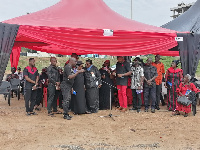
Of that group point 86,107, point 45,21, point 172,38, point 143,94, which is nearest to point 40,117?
point 86,107

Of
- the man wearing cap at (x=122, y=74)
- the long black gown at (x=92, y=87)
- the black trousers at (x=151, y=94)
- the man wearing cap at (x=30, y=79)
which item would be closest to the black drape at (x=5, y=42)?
the man wearing cap at (x=30, y=79)

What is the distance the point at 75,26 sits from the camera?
6148 millimetres

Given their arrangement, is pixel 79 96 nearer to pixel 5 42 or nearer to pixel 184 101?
pixel 5 42

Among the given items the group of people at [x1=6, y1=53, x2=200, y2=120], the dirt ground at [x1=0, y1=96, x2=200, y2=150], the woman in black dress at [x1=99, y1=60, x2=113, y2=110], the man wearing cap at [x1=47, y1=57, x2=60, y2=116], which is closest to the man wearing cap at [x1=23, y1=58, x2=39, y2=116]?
the group of people at [x1=6, y1=53, x2=200, y2=120]

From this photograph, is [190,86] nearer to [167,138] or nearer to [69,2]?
[167,138]

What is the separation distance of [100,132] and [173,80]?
3.15 metres

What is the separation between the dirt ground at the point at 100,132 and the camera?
4387 mm

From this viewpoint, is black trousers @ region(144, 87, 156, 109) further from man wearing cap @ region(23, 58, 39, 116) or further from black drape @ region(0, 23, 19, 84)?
black drape @ region(0, 23, 19, 84)

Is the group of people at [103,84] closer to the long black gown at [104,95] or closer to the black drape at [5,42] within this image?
the long black gown at [104,95]

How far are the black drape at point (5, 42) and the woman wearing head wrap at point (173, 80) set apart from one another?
4.52m

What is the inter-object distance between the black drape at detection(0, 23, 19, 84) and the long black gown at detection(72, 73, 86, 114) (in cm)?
205

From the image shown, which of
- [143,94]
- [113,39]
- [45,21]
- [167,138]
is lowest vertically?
[167,138]

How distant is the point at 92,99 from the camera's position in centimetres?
725

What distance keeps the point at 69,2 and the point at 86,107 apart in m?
3.23
